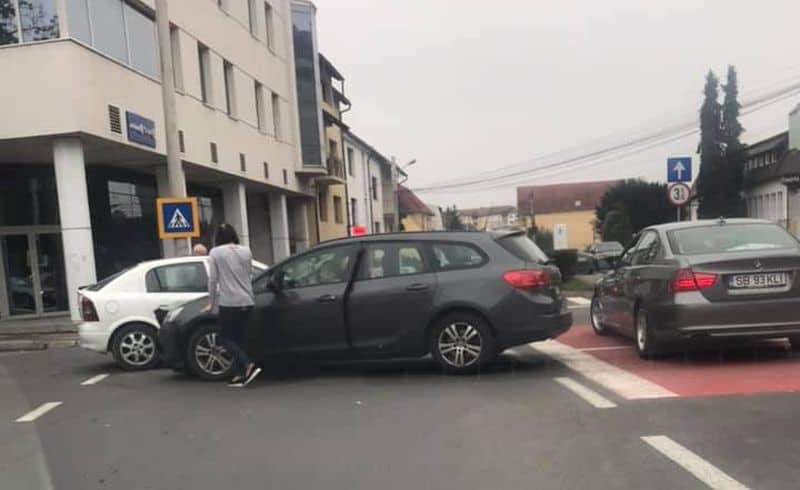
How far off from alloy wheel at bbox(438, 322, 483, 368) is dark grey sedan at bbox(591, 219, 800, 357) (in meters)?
1.92

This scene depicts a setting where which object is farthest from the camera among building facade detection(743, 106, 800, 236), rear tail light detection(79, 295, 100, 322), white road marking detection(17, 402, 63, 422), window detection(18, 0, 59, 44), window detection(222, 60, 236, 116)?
building facade detection(743, 106, 800, 236)

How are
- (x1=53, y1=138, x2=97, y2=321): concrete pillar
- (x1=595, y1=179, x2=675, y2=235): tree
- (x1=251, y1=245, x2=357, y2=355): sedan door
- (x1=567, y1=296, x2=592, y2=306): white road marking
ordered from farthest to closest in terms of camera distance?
(x1=595, y1=179, x2=675, y2=235): tree → (x1=567, y1=296, x2=592, y2=306): white road marking → (x1=53, y1=138, x2=97, y2=321): concrete pillar → (x1=251, y1=245, x2=357, y2=355): sedan door

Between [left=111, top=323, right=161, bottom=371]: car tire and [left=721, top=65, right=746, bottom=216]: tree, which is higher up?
[left=721, top=65, right=746, bottom=216]: tree

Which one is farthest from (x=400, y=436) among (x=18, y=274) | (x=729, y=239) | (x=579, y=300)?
(x=18, y=274)

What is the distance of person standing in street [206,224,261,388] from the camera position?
7.33m

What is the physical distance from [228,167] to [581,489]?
1953cm

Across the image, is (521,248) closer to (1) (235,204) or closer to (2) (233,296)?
(2) (233,296)

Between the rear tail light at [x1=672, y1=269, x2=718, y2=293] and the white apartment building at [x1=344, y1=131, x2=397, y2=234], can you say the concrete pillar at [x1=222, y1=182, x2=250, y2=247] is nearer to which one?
the white apartment building at [x1=344, y1=131, x2=397, y2=234]

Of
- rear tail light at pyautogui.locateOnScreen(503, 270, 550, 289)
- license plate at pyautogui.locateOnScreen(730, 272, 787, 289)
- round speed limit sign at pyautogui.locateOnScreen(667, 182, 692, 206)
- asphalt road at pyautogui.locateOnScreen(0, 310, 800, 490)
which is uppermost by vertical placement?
round speed limit sign at pyautogui.locateOnScreen(667, 182, 692, 206)

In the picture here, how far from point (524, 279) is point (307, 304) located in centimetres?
234

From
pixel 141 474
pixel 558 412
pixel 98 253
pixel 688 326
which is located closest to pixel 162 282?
pixel 141 474

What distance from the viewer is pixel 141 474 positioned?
4.67 m

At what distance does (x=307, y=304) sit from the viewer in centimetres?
751

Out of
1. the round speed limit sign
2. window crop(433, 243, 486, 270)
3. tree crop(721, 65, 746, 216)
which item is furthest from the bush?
tree crop(721, 65, 746, 216)
